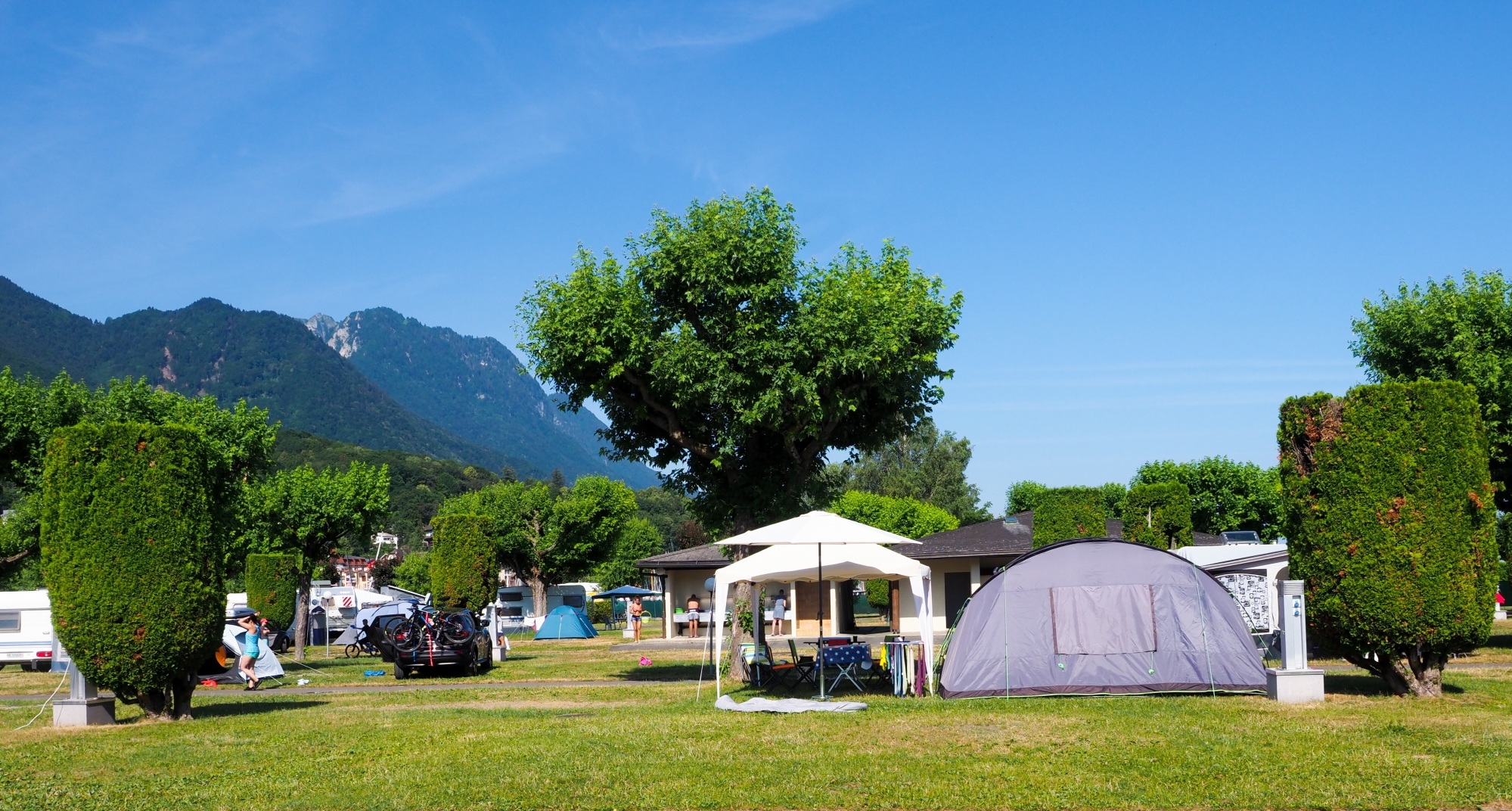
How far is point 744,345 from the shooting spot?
18.7m

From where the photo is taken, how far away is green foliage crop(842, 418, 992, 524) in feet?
249

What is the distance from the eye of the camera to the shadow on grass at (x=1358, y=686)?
14.9 metres

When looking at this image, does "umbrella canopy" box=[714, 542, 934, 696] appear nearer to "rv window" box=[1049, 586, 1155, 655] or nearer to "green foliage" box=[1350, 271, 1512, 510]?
"rv window" box=[1049, 586, 1155, 655]

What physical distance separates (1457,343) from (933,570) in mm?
17476

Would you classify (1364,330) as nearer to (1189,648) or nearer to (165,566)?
(1189,648)

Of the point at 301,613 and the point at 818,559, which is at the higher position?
the point at 818,559

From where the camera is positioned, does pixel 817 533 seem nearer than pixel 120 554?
No

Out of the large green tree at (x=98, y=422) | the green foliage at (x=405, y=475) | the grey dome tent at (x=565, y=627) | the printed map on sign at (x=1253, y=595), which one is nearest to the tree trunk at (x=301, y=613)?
the large green tree at (x=98, y=422)

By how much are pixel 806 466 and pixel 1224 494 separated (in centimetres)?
4129

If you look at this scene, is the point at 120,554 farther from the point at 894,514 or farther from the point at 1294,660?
the point at 894,514

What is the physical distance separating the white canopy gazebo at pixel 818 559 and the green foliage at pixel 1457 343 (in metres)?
12.1

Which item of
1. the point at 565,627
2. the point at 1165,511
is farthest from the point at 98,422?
the point at 1165,511

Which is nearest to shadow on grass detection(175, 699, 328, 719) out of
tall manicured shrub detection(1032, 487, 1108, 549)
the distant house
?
the distant house

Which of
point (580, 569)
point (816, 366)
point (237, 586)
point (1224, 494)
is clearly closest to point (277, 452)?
point (237, 586)
